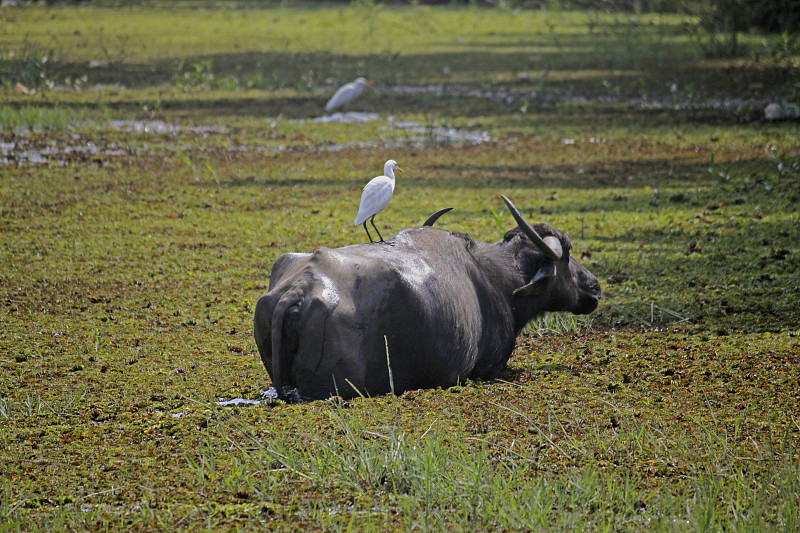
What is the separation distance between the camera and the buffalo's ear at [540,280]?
189 inches

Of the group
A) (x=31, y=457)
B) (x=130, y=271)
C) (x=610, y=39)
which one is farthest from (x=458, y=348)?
(x=610, y=39)

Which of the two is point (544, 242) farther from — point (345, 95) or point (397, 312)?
point (345, 95)

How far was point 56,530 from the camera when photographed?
2.91 meters

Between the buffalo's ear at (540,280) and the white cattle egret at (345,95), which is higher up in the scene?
the buffalo's ear at (540,280)

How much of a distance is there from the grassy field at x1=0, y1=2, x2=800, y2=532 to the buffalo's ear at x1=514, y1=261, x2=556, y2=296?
35 centimetres

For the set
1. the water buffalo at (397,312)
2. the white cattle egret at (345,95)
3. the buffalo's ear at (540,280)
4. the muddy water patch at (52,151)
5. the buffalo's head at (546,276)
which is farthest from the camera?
the white cattle egret at (345,95)

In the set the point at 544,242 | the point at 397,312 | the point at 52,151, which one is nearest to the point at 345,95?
the point at 52,151

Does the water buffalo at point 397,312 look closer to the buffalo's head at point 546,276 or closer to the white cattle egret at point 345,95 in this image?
the buffalo's head at point 546,276

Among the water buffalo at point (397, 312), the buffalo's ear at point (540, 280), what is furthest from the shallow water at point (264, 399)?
the buffalo's ear at point (540, 280)

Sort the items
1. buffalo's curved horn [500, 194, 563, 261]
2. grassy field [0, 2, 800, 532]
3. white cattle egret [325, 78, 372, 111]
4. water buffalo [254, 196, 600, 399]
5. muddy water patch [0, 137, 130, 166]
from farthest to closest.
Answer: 1. white cattle egret [325, 78, 372, 111]
2. muddy water patch [0, 137, 130, 166]
3. buffalo's curved horn [500, 194, 563, 261]
4. water buffalo [254, 196, 600, 399]
5. grassy field [0, 2, 800, 532]

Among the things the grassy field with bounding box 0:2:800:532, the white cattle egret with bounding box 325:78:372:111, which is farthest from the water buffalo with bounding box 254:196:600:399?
the white cattle egret with bounding box 325:78:372:111

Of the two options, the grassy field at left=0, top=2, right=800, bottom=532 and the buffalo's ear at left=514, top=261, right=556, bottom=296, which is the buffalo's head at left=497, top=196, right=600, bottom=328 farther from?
the grassy field at left=0, top=2, right=800, bottom=532

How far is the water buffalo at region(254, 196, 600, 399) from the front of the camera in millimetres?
3896

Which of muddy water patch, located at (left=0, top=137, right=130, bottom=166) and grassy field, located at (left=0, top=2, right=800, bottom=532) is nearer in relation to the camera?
grassy field, located at (left=0, top=2, right=800, bottom=532)
